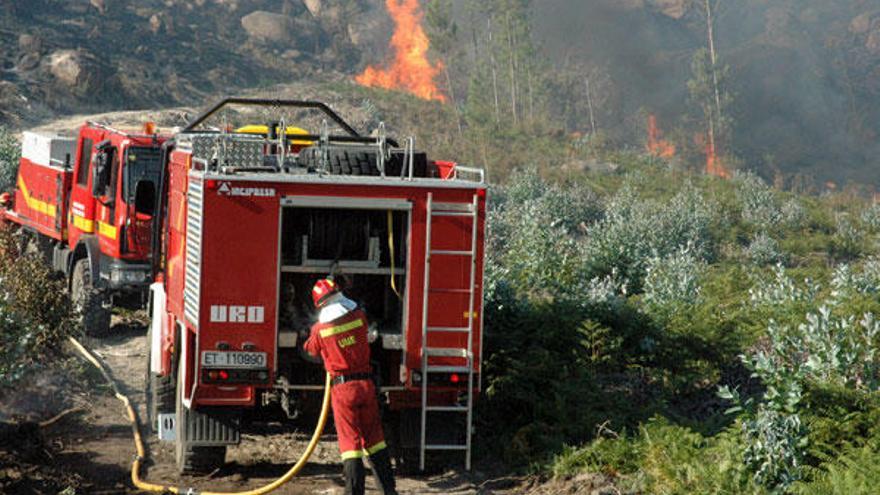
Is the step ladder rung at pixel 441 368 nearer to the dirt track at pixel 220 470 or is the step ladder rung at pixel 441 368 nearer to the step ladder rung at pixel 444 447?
the step ladder rung at pixel 444 447

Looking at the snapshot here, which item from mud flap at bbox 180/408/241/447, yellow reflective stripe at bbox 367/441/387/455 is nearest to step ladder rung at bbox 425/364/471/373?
yellow reflective stripe at bbox 367/441/387/455

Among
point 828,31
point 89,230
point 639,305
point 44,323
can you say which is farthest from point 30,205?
point 828,31

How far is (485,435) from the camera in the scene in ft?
38.9

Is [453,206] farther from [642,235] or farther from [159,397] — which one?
[642,235]

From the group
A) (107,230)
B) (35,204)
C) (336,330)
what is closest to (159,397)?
(336,330)

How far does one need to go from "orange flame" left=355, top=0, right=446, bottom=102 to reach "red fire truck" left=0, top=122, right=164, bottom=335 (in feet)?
128

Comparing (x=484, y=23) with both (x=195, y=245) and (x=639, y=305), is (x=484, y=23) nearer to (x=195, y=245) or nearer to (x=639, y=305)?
(x=639, y=305)

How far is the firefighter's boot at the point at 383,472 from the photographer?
9.45 metres

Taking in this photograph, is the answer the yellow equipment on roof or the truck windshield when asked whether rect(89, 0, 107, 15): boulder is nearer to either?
the truck windshield

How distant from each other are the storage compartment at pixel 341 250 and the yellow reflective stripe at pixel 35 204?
10463 mm

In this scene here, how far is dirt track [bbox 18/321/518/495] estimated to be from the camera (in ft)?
34.1

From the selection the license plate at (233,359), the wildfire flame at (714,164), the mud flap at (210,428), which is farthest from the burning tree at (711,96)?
the license plate at (233,359)

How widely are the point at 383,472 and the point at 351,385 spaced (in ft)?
2.44

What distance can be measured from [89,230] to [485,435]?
883 centimetres
